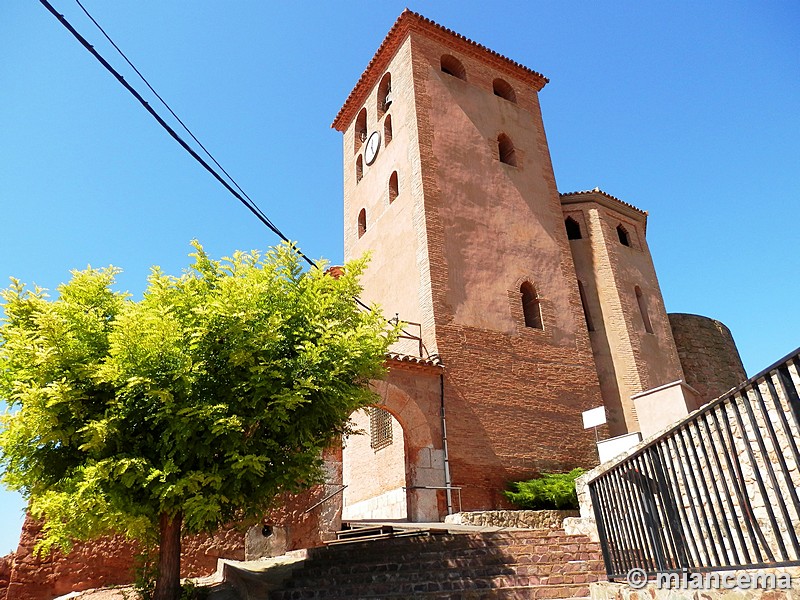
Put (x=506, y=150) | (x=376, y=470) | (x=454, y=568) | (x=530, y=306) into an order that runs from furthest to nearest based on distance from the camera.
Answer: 1. (x=506, y=150)
2. (x=530, y=306)
3. (x=376, y=470)
4. (x=454, y=568)

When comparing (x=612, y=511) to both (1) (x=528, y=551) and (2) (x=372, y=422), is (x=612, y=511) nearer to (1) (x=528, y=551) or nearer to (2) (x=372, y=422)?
(1) (x=528, y=551)

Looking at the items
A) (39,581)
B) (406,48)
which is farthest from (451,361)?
(406,48)

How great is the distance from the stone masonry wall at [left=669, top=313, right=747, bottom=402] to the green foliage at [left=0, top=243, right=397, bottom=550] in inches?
589

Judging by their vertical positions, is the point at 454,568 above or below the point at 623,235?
below

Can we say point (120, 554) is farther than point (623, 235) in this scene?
No

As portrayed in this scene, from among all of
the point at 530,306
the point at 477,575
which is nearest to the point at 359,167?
the point at 530,306

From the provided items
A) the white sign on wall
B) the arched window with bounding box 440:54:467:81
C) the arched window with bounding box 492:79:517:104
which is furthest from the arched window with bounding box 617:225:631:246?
the white sign on wall

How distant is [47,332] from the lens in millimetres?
6887

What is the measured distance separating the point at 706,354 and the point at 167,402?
59.7ft

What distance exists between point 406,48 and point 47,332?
47.1ft

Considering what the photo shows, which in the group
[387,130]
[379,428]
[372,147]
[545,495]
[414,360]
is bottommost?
[545,495]

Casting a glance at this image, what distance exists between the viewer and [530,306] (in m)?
16.2

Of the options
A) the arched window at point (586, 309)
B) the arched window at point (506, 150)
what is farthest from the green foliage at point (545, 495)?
the arched window at point (506, 150)

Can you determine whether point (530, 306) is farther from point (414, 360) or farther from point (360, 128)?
point (360, 128)
